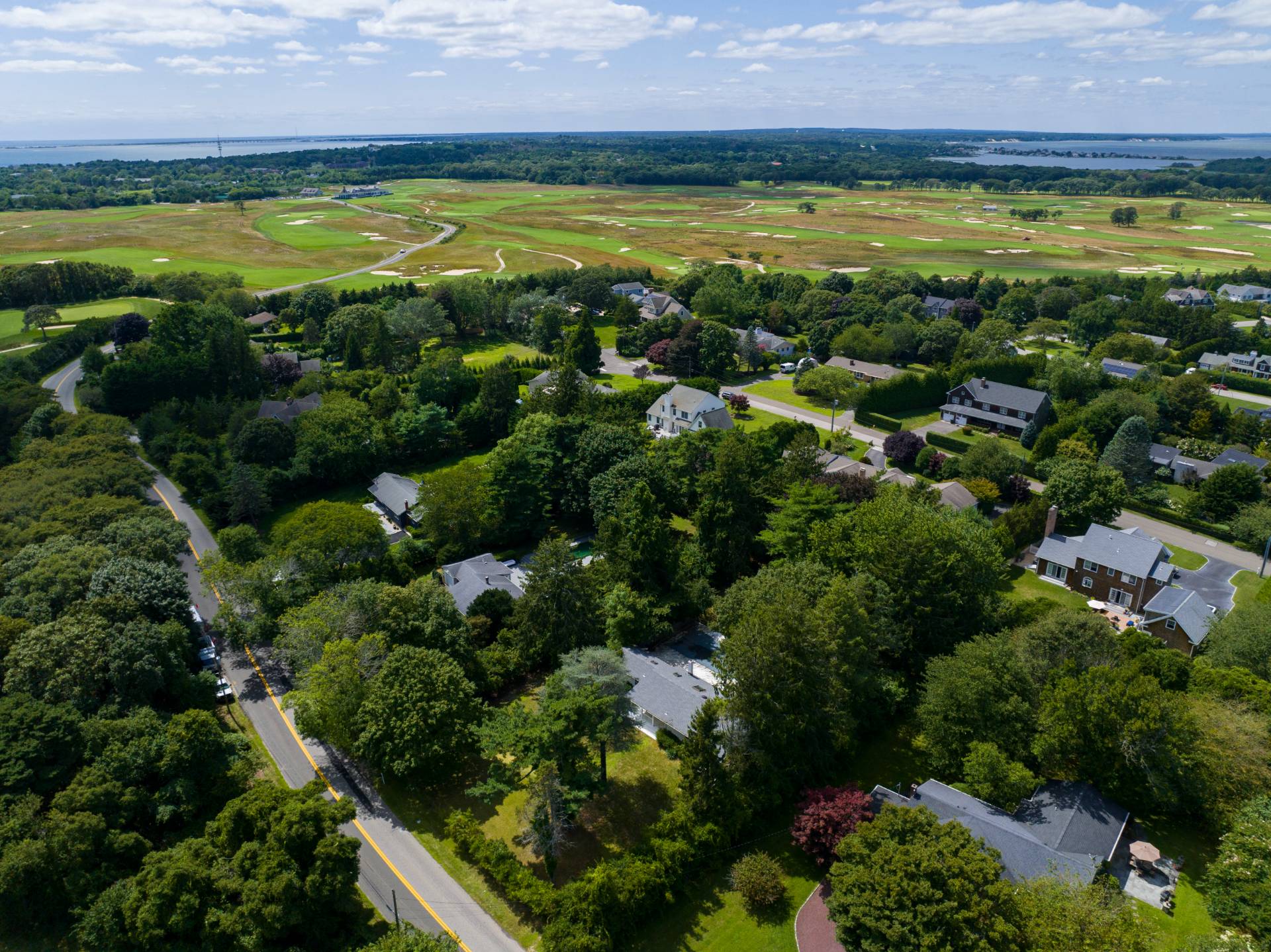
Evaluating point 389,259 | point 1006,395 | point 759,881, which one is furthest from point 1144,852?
point 389,259

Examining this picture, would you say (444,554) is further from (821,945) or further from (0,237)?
(0,237)

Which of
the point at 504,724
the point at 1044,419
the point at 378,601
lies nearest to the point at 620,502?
the point at 378,601

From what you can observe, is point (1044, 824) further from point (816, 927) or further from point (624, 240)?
point (624, 240)

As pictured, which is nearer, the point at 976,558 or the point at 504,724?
the point at 504,724

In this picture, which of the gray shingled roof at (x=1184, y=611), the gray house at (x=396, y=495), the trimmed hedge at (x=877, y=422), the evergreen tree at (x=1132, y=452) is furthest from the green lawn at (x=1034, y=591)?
the gray house at (x=396, y=495)

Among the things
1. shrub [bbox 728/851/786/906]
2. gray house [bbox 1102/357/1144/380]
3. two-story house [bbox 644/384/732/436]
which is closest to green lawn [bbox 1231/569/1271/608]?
shrub [bbox 728/851/786/906]

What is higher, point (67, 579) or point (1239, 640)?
point (67, 579)
